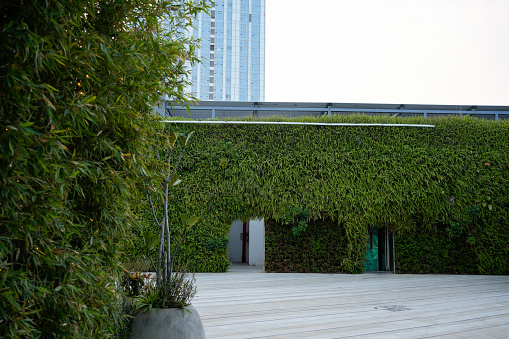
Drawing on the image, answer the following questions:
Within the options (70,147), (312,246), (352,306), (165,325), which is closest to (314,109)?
(312,246)

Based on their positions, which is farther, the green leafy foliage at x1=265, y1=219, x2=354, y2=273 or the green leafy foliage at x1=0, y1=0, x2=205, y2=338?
the green leafy foliage at x1=265, y1=219, x2=354, y2=273

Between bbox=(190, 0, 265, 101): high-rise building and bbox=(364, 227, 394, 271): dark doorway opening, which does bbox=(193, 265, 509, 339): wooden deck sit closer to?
bbox=(364, 227, 394, 271): dark doorway opening

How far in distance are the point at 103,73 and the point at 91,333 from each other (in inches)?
57.8

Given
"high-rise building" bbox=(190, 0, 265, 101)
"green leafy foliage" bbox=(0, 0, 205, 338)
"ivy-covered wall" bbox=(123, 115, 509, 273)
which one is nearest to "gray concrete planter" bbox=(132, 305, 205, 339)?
"green leafy foliage" bbox=(0, 0, 205, 338)

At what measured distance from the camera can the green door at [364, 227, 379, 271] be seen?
34.7ft

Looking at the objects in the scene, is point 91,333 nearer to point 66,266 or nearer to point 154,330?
point 66,266

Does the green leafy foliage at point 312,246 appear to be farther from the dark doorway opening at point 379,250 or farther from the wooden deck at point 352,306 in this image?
the dark doorway opening at point 379,250

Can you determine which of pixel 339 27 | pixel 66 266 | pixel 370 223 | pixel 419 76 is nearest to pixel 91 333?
pixel 66 266

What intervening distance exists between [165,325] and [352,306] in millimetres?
3533

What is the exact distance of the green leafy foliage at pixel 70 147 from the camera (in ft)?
5.49

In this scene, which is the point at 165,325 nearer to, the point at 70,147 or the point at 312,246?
the point at 70,147

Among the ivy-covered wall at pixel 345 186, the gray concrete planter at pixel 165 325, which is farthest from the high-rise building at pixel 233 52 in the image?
the gray concrete planter at pixel 165 325

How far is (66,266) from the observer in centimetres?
199

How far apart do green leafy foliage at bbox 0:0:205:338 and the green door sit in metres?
8.83
